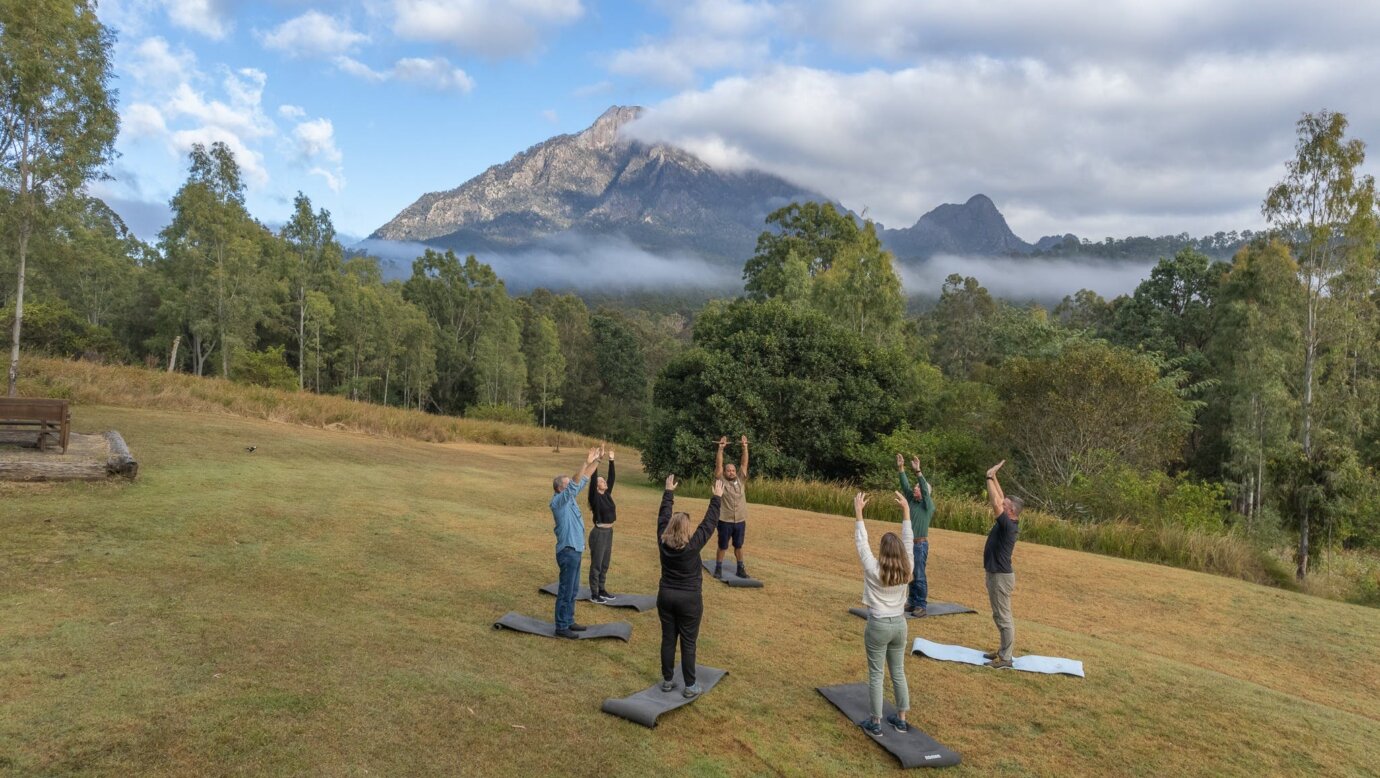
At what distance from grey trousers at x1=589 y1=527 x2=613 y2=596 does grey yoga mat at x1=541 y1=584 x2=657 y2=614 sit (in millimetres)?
153

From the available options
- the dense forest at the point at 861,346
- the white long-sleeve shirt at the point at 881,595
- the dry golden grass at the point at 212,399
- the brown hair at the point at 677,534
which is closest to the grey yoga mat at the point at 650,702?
the brown hair at the point at 677,534

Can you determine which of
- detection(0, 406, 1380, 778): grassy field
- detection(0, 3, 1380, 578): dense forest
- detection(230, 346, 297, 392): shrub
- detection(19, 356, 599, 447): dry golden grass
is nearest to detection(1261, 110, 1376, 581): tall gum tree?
detection(0, 3, 1380, 578): dense forest

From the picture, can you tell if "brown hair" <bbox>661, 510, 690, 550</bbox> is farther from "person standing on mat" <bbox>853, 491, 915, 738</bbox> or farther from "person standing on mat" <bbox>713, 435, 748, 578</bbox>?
"person standing on mat" <bbox>713, 435, 748, 578</bbox>

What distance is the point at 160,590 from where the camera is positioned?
7.57m

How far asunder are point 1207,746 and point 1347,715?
2.70 metres

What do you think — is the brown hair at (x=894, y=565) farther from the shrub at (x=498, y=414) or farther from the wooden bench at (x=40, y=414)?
the shrub at (x=498, y=414)

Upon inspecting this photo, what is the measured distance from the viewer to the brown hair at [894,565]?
231 inches

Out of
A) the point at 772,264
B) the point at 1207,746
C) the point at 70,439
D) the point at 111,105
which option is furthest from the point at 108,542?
the point at 772,264

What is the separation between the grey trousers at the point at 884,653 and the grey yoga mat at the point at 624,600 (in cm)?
386

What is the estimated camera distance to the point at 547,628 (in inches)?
311

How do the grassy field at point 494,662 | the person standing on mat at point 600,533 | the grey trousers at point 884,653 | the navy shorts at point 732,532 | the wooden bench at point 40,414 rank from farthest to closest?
the wooden bench at point 40,414 → the navy shorts at point 732,532 → the person standing on mat at point 600,533 → the grey trousers at point 884,653 → the grassy field at point 494,662

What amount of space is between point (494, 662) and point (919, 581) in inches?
228

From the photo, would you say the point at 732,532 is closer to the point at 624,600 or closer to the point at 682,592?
the point at 624,600

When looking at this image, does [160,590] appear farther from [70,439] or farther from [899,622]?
[70,439]
